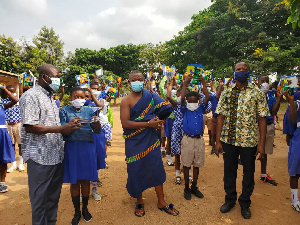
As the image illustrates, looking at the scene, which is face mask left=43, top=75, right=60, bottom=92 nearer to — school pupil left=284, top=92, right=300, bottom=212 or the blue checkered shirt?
school pupil left=284, top=92, right=300, bottom=212

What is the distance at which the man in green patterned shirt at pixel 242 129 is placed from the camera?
307 centimetres

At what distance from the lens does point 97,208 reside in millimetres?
3549

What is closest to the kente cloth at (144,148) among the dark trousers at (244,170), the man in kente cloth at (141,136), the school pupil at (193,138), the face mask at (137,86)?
the man in kente cloth at (141,136)

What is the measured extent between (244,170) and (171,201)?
53.8 inches

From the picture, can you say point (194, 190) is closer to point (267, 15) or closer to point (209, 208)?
point (209, 208)

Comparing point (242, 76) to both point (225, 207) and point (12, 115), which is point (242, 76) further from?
point (12, 115)

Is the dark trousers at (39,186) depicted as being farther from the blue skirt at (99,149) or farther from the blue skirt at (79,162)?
the blue skirt at (99,149)

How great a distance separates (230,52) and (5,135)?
1705cm

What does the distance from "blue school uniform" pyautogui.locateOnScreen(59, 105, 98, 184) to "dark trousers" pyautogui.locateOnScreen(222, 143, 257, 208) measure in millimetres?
2090

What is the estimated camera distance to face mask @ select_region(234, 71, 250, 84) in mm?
3098

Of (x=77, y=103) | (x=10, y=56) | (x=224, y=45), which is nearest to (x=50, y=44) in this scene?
(x=10, y=56)

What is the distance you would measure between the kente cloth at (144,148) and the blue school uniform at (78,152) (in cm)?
55

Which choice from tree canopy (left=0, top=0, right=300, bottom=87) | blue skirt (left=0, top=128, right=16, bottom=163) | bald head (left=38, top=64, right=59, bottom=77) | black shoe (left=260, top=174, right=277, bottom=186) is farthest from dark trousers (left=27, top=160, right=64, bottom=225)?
tree canopy (left=0, top=0, right=300, bottom=87)

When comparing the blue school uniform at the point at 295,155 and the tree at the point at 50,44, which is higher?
the tree at the point at 50,44
